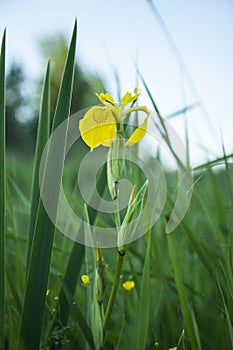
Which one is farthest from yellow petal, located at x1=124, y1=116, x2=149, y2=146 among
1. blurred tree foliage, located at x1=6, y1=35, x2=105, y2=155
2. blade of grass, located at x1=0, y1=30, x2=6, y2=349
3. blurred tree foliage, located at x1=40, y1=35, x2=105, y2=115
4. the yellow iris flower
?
blurred tree foliage, located at x1=40, y1=35, x2=105, y2=115

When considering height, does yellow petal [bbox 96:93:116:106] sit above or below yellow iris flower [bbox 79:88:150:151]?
above

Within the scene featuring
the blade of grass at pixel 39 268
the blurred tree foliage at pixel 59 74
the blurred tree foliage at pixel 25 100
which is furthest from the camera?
the blurred tree foliage at pixel 59 74

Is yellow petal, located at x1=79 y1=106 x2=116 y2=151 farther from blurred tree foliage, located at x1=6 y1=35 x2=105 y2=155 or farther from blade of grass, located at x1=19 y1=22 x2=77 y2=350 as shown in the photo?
blurred tree foliage, located at x1=6 y1=35 x2=105 y2=155

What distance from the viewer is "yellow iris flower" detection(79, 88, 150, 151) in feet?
1.65

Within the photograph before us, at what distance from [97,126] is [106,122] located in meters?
0.01

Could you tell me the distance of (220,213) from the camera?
2.76 feet

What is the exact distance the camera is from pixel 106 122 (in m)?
0.52

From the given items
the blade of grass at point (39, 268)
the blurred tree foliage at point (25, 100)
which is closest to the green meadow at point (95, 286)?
the blade of grass at point (39, 268)

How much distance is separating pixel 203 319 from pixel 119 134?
45 centimetres

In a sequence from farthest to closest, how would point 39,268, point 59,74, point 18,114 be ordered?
point 59,74 → point 18,114 → point 39,268

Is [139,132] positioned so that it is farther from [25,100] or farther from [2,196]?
[25,100]

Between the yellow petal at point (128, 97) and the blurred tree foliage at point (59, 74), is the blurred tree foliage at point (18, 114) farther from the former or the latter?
the yellow petal at point (128, 97)

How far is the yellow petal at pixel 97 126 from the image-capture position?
1.65 ft

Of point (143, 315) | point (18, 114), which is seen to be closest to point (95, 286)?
point (143, 315)
